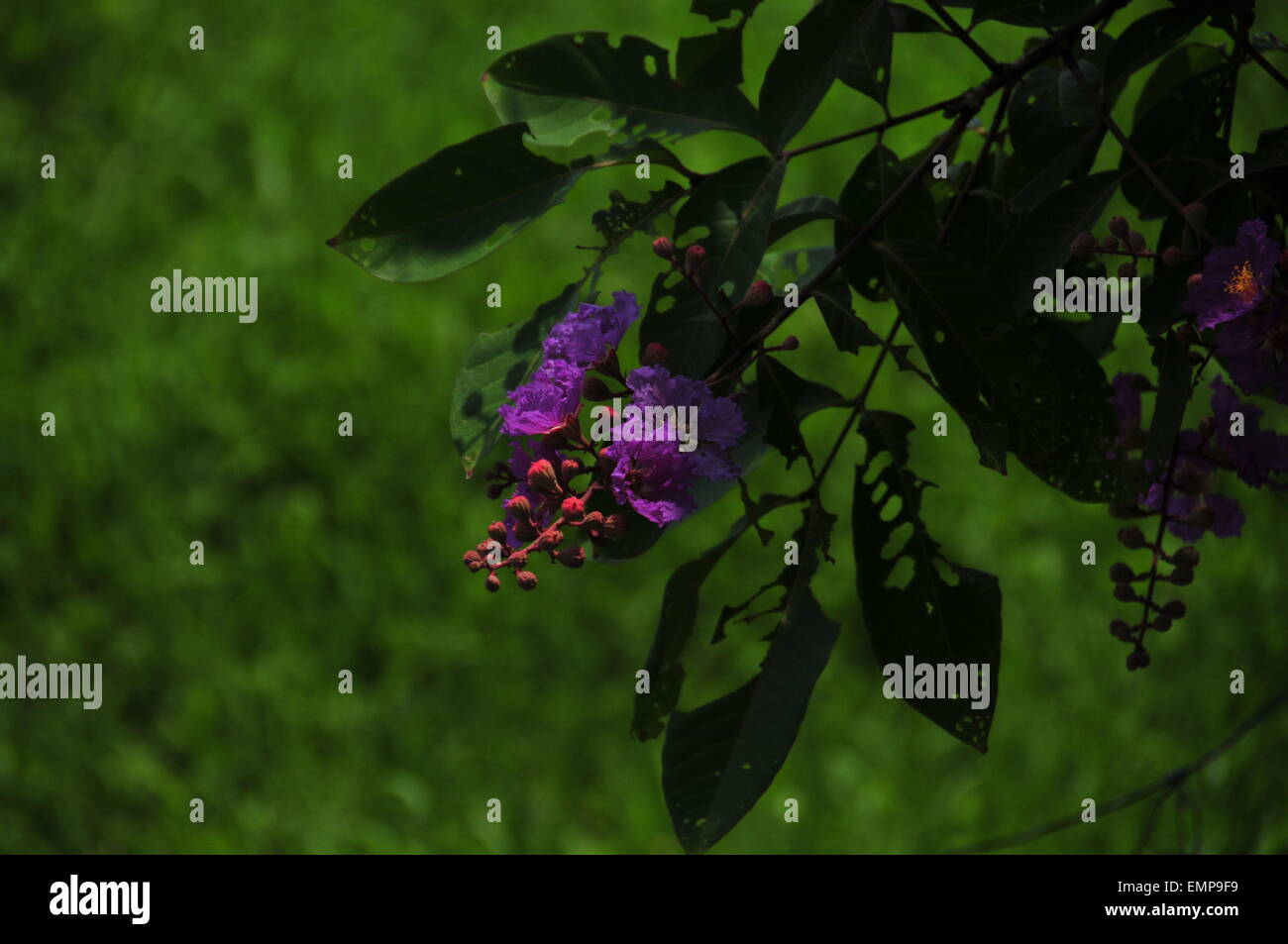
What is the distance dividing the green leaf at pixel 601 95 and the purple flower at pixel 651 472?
35cm

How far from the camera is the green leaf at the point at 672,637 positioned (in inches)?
47.0

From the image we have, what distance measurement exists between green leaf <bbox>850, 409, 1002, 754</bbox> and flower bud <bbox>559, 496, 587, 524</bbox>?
1.17ft

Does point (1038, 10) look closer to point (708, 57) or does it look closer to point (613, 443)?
point (708, 57)

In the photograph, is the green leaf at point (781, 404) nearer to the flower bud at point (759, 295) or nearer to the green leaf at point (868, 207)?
the flower bud at point (759, 295)

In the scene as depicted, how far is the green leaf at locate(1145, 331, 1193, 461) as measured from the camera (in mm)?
1018

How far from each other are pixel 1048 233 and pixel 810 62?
23cm

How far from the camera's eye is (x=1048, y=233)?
43.3 inches

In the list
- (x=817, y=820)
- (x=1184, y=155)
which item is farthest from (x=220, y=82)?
(x=1184, y=155)

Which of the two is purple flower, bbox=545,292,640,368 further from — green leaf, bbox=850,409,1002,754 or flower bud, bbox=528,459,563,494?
green leaf, bbox=850,409,1002,754

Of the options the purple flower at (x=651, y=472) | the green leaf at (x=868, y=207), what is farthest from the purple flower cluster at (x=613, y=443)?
the green leaf at (x=868, y=207)

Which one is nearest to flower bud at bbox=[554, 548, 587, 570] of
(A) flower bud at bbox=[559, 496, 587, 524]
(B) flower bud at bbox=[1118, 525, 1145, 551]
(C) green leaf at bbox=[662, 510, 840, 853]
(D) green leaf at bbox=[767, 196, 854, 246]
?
(A) flower bud at bbox=[559, 496, 587, 524]

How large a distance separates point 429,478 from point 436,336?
1.31 feet

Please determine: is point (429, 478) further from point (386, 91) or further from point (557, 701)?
point (386, 91)

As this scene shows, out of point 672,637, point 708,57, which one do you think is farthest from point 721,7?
point 672,637
